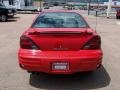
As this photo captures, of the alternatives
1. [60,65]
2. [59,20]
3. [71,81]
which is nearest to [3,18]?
[59,20]

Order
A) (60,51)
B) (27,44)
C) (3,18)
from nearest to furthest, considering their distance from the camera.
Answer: (60,51), (27,44), (3,18)

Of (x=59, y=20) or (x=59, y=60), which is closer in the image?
(x=59, y=60)

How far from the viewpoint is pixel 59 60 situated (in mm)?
6367

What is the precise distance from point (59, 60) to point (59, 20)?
4.77 feet

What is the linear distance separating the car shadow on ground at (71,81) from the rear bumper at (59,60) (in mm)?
426

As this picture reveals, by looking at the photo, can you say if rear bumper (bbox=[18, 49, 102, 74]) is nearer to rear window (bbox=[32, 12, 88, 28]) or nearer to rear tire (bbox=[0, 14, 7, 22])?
rear window (bbox=[32, 12, 88, 28])

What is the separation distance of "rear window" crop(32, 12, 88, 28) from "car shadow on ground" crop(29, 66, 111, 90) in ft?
3.85

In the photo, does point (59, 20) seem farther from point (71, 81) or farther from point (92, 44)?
point (71, 81)

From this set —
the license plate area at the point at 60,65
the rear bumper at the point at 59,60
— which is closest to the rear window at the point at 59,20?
the rear bumper at the point at 59,60

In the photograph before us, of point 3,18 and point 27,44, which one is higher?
point 27,44

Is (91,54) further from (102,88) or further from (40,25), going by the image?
(40,25)

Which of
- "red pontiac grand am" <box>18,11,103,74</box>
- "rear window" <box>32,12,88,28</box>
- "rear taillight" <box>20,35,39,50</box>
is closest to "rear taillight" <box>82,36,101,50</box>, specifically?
"red pontiac grand am" <box>18,11,103,74</box>

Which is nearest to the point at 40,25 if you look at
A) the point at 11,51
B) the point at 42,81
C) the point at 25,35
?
the point at 25,35

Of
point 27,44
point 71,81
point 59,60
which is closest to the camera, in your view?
point 59,60
